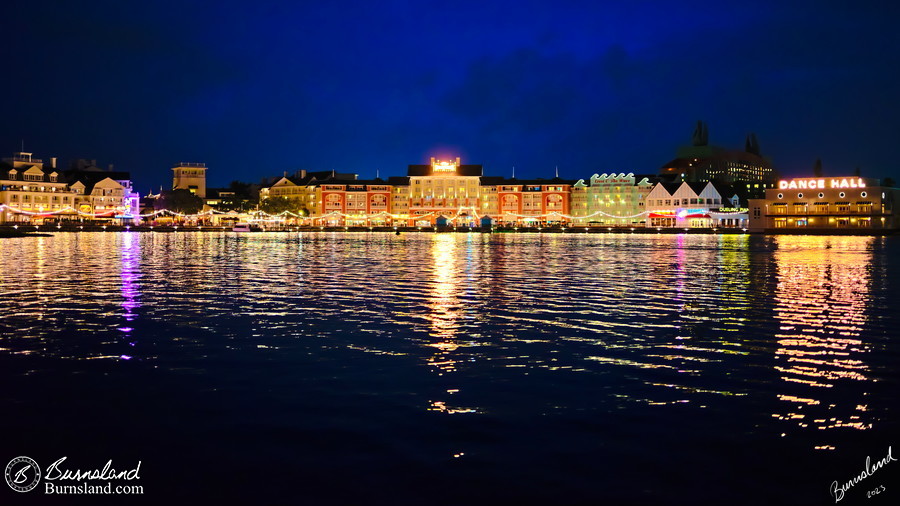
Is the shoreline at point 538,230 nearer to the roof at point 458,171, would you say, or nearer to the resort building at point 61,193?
the resort building at point 61,193

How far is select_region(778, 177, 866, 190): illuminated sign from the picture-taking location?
424 ft

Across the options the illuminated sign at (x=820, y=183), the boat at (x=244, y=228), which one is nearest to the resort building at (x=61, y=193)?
the boat at (x=244, y=228)

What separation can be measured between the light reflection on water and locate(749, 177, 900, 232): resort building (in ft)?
366

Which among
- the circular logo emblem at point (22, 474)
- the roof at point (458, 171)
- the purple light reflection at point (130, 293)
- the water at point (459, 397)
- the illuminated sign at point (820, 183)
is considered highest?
the roof at point (458, 171)

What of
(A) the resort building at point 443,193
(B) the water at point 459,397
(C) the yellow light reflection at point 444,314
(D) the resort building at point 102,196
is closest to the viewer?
(B) the water at point 459,397

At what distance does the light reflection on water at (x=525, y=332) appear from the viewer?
10.8 m

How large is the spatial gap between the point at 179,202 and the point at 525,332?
169957 millimetres

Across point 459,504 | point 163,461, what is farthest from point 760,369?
point 163,461

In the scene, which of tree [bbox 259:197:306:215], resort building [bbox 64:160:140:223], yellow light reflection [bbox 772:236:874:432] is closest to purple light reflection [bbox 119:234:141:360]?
yellow light reflection [bbox 772:236:874:432]

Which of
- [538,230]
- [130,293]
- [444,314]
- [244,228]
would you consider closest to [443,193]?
[538,230]

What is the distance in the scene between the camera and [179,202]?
17212 cm

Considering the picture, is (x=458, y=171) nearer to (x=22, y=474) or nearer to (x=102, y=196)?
(x=102, y=196)

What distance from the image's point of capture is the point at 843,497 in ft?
23.4

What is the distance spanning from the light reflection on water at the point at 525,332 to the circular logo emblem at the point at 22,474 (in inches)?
182
